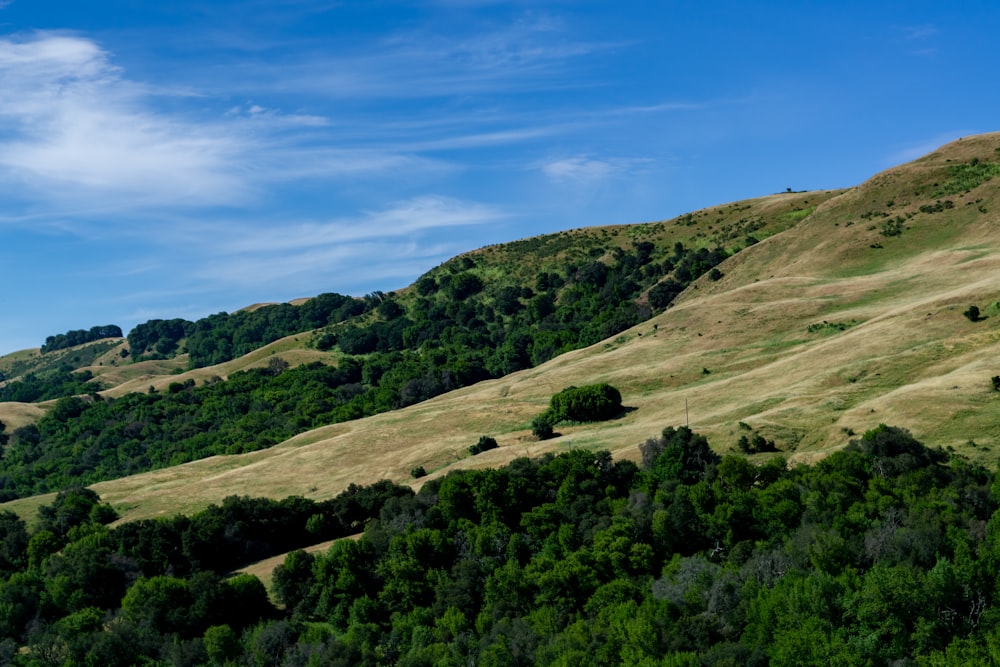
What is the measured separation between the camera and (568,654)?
4922cm

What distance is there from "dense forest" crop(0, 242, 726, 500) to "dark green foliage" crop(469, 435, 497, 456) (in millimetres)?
51063

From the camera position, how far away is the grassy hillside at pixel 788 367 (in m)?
75.0

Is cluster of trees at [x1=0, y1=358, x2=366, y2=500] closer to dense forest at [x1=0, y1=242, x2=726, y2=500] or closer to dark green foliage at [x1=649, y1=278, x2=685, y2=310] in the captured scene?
dense forest at [x1=0, y1=242, x2=726, y2=500]

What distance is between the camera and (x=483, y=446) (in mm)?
89062

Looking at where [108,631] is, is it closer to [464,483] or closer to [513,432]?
[464,483]

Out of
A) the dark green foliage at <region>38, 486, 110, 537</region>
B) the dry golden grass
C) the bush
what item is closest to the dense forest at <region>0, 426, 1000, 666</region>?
the dry golden grass

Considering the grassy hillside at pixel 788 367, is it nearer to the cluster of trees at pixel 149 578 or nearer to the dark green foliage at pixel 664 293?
the dark green foliage at pixel 664 293

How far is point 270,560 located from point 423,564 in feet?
45.4

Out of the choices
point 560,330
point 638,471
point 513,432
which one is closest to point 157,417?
point 560,330

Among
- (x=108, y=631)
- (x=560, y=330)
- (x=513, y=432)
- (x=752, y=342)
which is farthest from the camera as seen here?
(x=560, y=330)

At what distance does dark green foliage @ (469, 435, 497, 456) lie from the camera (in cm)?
8859

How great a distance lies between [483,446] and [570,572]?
103 ft

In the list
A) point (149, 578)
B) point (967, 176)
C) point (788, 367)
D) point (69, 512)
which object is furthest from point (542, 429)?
point (967, 176)

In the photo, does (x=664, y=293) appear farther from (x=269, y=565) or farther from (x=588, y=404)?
(x=269, y=565)
